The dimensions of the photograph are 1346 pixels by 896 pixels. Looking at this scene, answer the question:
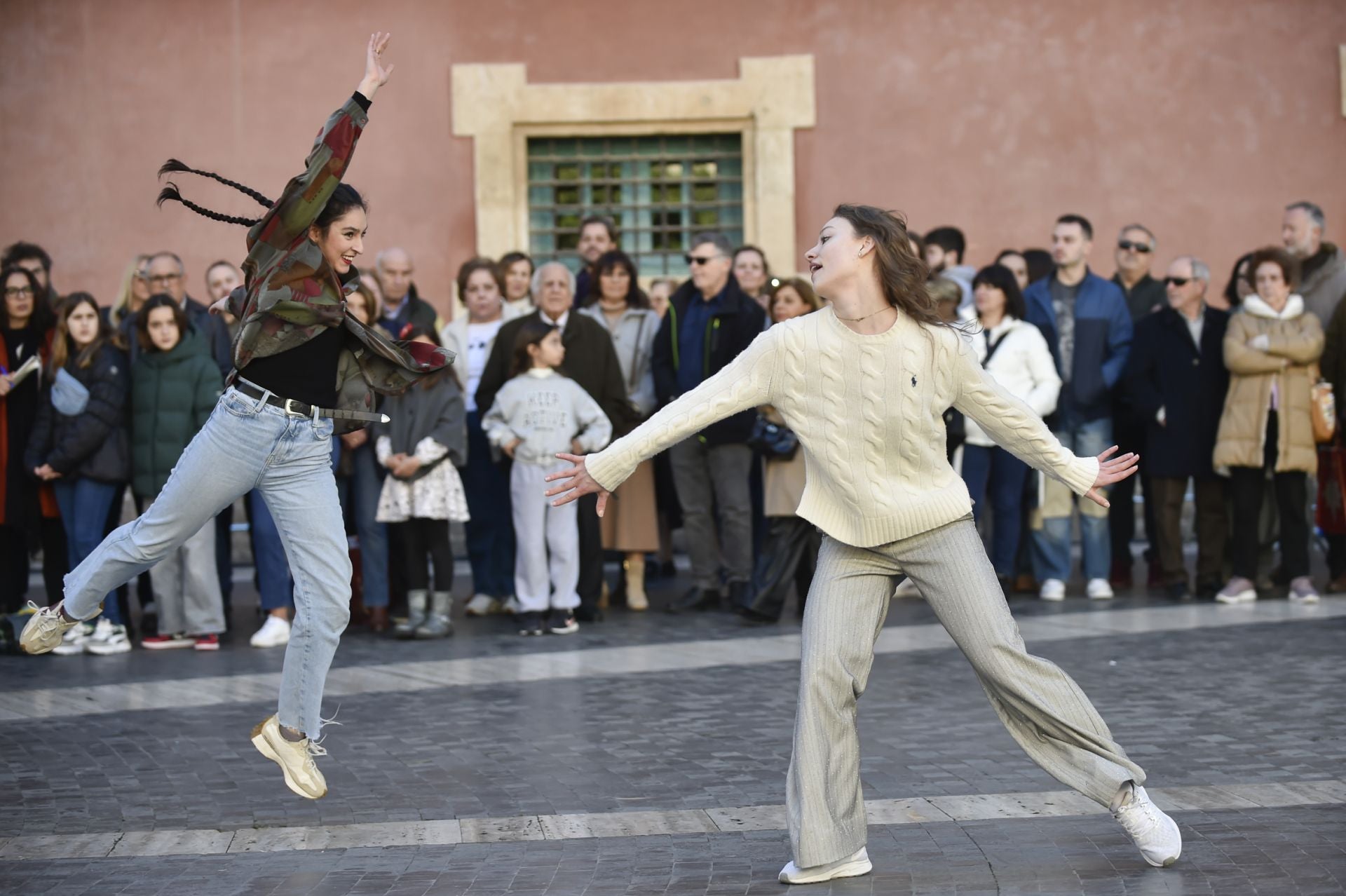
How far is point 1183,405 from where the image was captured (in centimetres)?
1162

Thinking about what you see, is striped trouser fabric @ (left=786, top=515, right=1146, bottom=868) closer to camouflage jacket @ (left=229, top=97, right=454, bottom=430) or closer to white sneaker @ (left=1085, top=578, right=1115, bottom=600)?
camouflage jacket @ (left=229, top=97, right=454, bottom=430)

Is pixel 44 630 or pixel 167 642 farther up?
pixel 44 630

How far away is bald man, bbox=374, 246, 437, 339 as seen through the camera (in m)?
12.0

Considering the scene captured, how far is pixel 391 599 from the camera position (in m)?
11.5

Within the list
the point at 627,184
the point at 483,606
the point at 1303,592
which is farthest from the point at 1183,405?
the point at 627,184

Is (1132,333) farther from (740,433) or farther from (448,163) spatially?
(448,163)

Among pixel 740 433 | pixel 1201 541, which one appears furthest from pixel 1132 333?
pixel 740 433

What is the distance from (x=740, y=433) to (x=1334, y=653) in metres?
3.70

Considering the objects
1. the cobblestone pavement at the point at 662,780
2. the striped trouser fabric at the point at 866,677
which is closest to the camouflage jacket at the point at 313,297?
the cobblestone pavement at the point at 662,780

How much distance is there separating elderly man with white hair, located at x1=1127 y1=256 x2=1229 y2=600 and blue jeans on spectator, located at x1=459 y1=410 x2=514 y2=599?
3.86 meters

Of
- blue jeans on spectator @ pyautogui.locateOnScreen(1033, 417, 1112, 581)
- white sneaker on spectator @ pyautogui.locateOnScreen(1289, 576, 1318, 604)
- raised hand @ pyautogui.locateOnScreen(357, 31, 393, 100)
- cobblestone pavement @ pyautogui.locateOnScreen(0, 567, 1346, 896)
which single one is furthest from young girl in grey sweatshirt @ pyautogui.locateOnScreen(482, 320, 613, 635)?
raised hand @ pyautogui.locateOnScreen(357, 31, 393, 100)

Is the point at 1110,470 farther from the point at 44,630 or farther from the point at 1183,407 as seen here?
the point at 1183,407

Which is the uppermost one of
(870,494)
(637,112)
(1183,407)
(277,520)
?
(637,112)

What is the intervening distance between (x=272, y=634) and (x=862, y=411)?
5902mm
